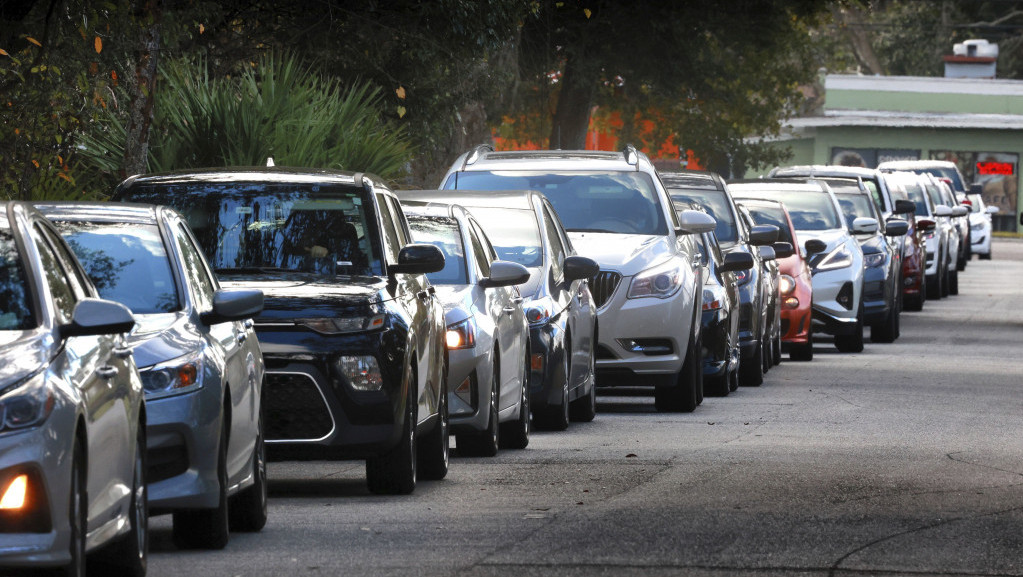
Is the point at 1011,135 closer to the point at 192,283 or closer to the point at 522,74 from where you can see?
the point at 522,74

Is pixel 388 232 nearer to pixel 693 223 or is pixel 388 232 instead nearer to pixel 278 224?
pixel 278 224

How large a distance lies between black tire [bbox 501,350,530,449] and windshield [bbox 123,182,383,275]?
2.75 m

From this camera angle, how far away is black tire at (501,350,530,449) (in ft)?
46.8

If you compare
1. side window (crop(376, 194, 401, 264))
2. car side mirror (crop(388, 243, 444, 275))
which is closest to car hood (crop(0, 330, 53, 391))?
car side mirror (crop(388, 243, 444, 275))

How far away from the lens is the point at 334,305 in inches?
430

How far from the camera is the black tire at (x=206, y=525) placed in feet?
29.9

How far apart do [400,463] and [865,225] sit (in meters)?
16.2

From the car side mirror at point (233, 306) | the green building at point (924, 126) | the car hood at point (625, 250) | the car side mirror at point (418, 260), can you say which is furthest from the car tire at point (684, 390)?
the green building at point (924, 126)

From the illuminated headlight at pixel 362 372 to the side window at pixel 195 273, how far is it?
3.71ft

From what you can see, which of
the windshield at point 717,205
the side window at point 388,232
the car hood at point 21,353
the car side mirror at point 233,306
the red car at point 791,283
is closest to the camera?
the car hood at point 21,353

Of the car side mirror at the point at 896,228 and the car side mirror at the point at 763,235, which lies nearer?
the car side mirror at the point at 763,235

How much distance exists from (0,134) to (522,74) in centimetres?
→ 2245

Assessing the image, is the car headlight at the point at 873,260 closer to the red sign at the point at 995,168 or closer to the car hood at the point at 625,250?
the car hood at the point at 625,250

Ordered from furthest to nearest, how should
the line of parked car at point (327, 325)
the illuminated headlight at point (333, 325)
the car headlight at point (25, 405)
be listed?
1. the illuminated headlight at point (333, 325)
2. the line of parked car at point (327, 325)
3. the car headlight at point (25, 405)
